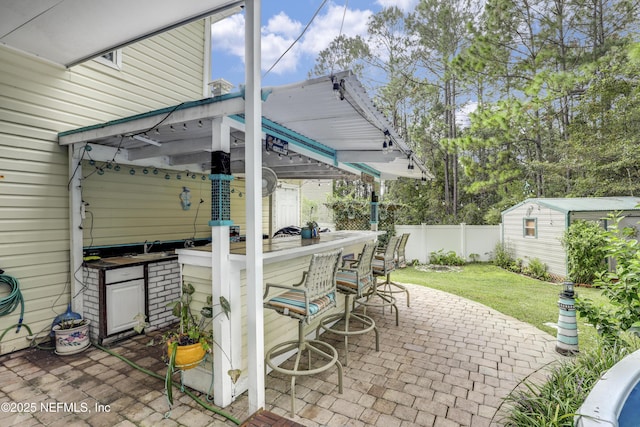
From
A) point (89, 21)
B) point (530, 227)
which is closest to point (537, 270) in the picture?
point (530, 227)

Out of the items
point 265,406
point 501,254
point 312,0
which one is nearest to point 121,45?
point 312,0

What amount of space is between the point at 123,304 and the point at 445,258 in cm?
912

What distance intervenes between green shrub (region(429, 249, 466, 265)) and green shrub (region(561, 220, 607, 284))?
9.86ft

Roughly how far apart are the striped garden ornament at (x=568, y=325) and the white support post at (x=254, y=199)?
3440 mm

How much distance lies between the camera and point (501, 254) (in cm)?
966

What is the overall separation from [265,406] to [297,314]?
2.75 ft

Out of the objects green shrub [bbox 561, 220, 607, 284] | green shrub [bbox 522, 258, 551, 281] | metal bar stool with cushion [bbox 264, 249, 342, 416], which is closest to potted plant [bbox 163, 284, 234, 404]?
metal bar stool with cushion [bbox 264, 249, 342, 416]

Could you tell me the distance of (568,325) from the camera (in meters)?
3.44

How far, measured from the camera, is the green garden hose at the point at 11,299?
3.45 metres

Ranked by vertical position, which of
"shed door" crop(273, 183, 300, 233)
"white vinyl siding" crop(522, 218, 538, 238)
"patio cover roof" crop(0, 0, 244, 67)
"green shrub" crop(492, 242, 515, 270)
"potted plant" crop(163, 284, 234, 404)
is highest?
"patio cover roof" crop(0, 0, 244, 67)

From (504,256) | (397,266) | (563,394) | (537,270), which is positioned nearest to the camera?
(563,394)

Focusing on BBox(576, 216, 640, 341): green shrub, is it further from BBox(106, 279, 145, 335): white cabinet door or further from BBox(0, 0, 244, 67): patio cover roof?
BBox(106, 279, 145, 335): white cabinet door

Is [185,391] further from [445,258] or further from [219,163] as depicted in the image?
Answer: [445,258]

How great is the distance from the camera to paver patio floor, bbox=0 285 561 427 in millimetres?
2418
